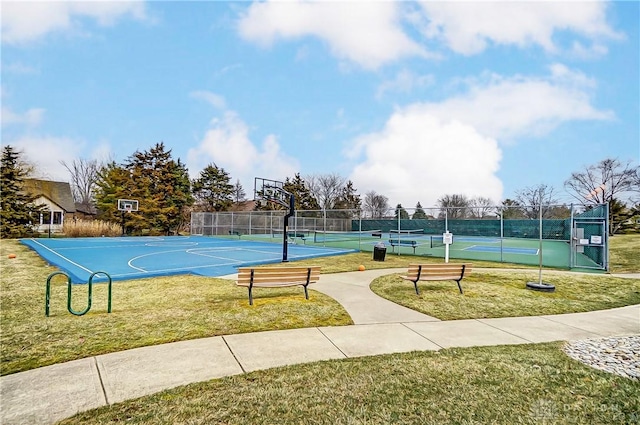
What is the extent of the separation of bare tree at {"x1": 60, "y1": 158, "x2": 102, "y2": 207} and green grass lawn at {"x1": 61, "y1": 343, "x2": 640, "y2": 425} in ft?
193

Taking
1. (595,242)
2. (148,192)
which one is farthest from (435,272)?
(148,192)

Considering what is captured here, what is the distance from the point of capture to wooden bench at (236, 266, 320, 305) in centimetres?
622

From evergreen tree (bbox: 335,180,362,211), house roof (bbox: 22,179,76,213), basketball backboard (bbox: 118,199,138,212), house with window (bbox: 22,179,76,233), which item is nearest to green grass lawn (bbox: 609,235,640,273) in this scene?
evergreen tree (bbox: 335,180,362,211)

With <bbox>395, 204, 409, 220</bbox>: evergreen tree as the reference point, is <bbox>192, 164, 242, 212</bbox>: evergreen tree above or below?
above

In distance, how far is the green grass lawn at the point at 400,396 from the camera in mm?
2625

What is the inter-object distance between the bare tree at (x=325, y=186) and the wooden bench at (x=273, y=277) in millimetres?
48633

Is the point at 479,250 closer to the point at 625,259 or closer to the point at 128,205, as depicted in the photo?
the point at 625,259

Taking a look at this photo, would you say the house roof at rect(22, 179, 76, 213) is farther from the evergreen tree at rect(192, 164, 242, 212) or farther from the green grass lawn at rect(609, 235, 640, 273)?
the green grass lawn at rect(609, 235, 640, 273)

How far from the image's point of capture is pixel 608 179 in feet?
119

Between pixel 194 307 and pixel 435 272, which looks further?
pixel 435 272

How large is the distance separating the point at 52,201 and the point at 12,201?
11.2m

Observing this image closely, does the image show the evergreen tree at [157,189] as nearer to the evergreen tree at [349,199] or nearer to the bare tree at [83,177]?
the bare tree at [83,177]

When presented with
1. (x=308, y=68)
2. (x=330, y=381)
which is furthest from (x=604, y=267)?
(x=308, y=68)

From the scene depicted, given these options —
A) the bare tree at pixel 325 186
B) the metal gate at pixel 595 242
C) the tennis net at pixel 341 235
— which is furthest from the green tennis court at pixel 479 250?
the bare tree at pixel 325 186
